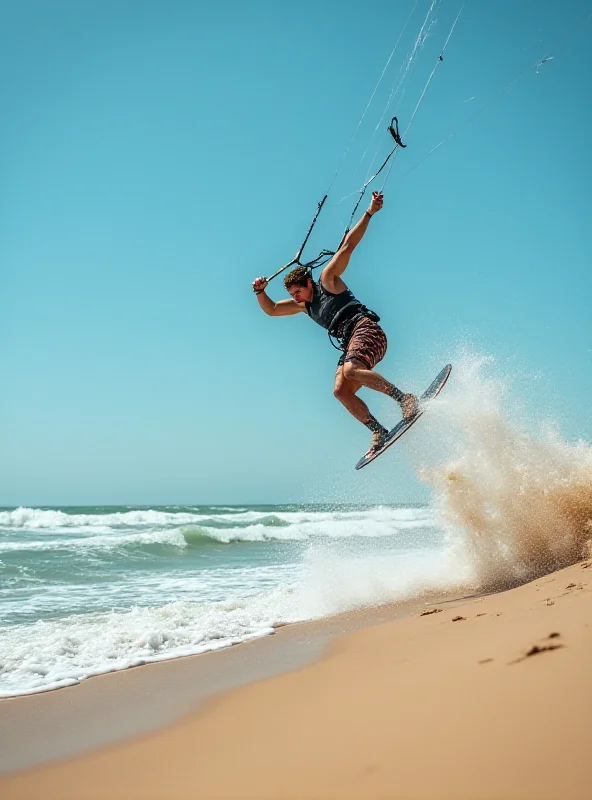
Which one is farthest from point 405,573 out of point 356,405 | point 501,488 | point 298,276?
point 298,276

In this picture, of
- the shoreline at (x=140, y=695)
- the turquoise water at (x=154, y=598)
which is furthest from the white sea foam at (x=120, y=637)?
the shoreline at (x=140, y=695)

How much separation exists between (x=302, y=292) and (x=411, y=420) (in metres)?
A: 1.91

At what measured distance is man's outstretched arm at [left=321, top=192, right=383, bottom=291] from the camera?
6.28 m

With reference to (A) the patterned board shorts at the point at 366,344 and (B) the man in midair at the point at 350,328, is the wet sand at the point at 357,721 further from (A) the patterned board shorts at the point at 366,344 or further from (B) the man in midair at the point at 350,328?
(A) the patterned board shorts at the point at 366,344

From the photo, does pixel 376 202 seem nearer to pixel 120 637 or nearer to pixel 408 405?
pixel 408 405

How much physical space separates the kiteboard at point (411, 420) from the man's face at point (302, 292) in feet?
5.72

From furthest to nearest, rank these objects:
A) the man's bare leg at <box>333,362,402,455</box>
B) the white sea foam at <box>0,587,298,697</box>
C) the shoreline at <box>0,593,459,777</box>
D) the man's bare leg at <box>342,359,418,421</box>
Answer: the man's bare leg at <box>333,362,402,455</box> → the man's bare leg at <box>342,359,418,421</box> → the white sea foam at <box>0,587,298,697</box> → the shoreline at <box>0,593,459,777</box>

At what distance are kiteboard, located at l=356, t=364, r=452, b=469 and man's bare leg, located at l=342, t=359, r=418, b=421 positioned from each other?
72 mm

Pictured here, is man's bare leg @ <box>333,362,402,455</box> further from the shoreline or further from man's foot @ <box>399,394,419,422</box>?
the shoreline

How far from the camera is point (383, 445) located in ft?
22.0

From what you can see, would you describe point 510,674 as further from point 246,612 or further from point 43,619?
point 43,619

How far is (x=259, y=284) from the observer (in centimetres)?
725

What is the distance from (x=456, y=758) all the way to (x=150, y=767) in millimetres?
1528

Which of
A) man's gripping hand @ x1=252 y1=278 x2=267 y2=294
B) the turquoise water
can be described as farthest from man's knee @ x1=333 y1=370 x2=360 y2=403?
the turquoise water
